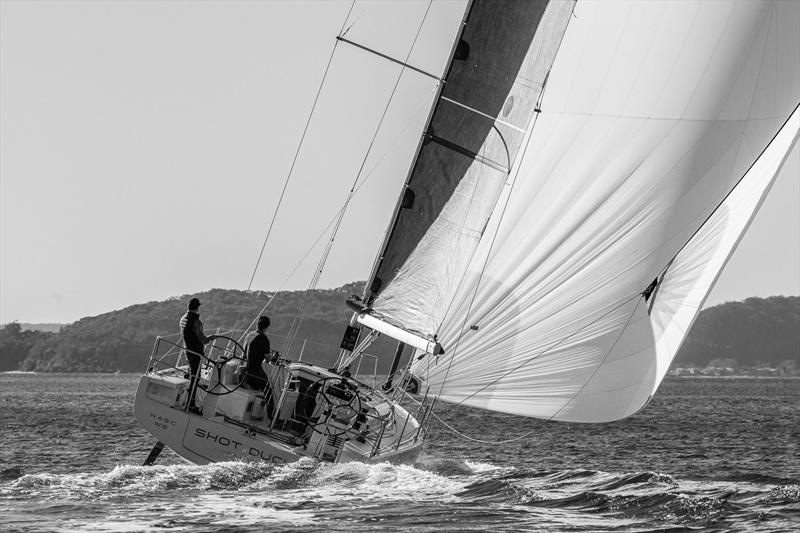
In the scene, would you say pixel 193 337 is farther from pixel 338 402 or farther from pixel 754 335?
pixel 754 335

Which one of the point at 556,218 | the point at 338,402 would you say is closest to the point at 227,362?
the point at 338,402

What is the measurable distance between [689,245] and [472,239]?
3.16m

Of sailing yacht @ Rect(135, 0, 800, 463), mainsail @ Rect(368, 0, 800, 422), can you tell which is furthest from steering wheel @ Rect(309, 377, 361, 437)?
mainsail @ Rect(368, 0, 800, 422)

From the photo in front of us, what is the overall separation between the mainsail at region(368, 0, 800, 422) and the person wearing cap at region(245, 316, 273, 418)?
2.24 m

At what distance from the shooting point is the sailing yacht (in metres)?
16.8

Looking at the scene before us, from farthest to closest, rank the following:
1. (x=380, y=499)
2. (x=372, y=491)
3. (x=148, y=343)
Answer: (x=148, y=343)
(x=372, y=491)
(x=380, y=499)

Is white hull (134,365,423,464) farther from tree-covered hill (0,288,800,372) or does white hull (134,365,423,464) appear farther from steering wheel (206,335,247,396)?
tree-covered hill (0,288,800,372)

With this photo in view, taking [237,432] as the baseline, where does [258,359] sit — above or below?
above

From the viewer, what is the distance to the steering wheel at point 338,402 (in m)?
16.7

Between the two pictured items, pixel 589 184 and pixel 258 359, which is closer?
pixel 589 184

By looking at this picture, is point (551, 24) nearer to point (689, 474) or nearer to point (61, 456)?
point (689, 474)

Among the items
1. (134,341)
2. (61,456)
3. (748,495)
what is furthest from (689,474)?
(134,341)

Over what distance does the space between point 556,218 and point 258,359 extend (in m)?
4.72

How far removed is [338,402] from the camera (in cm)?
1762
